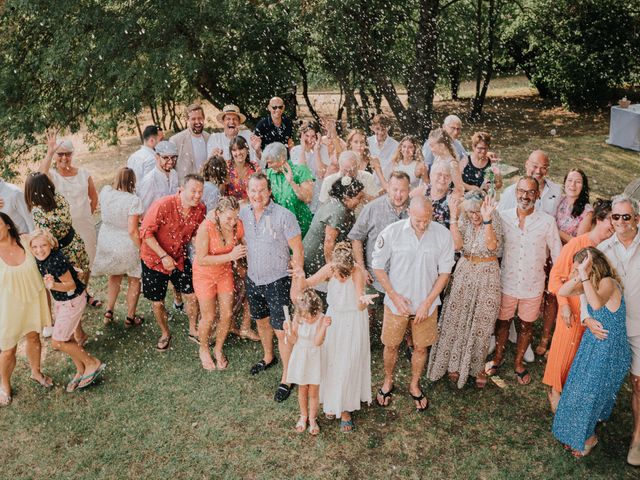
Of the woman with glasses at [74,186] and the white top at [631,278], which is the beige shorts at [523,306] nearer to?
the white top at [631,278]

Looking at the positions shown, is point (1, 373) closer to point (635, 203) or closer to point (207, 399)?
point (207, 399)

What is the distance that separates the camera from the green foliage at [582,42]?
53.0 ft

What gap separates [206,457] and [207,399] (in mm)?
667

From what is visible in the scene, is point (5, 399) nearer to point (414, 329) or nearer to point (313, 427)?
point (313, 427)

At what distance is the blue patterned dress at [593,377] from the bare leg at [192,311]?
344 cm

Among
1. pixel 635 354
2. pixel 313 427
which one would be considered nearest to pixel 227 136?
pixel 313 427

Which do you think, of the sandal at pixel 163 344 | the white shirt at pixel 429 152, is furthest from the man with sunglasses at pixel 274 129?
the sandal at pixel 163 344

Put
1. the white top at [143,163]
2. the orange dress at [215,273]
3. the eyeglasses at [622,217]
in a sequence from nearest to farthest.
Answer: the eyeglasses at [622,217] → the orange dress at [215,273] → the white top at [143,163]

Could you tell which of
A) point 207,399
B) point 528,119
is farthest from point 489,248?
point 528,119

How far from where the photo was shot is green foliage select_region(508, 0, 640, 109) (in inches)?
636

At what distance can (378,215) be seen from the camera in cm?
474

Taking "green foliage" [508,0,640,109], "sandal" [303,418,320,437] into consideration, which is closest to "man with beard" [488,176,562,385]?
"sandal" [303,418,320,437]

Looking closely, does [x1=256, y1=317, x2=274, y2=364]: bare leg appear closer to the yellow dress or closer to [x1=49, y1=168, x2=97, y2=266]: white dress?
the yellow dress

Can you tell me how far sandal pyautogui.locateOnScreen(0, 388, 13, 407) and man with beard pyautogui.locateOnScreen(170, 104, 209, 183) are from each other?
10.2 feet
